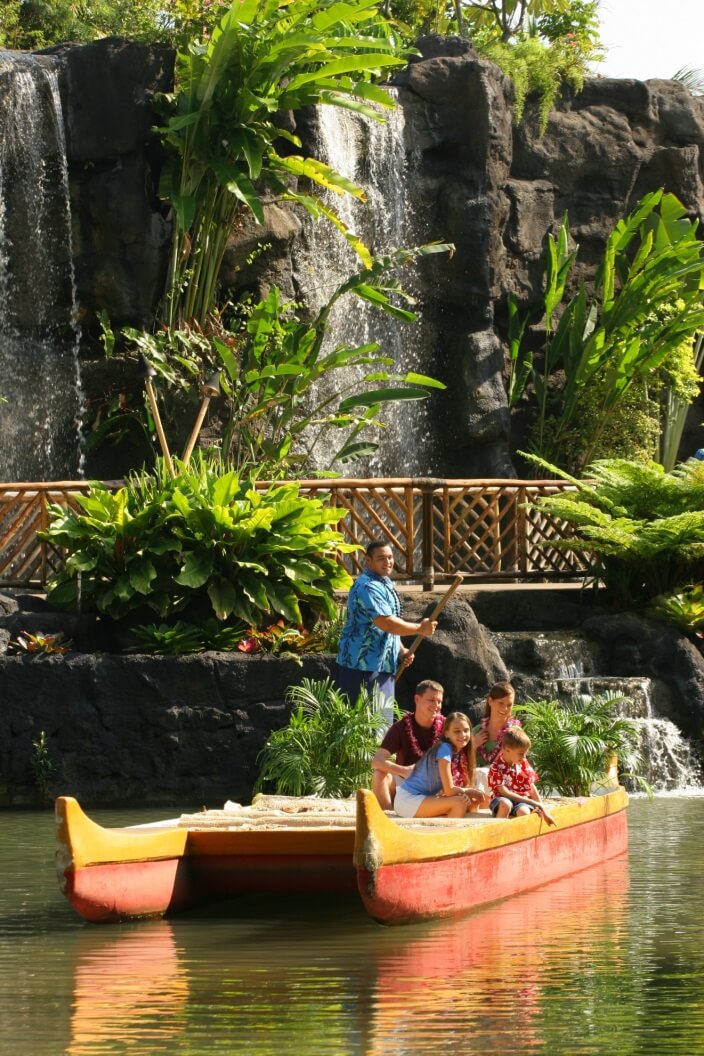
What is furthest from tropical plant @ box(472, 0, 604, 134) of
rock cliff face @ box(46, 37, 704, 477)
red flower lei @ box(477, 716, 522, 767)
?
red flower lei @ box(477, 716, 522, 767)

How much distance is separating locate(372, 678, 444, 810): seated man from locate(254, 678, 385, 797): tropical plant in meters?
1.67

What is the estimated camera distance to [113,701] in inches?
543

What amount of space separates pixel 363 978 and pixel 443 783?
2.34 meters

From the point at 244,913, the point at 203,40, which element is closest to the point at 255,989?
the point at 244,913

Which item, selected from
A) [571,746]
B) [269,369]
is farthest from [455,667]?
[269,369]

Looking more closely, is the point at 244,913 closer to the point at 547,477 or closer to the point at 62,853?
the point at 62,853

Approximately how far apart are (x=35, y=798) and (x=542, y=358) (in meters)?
13.3

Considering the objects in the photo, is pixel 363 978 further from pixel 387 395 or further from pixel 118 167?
pixel 118 167

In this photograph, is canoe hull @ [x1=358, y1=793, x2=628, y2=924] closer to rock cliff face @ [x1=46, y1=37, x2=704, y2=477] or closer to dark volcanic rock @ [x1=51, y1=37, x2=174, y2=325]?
dark volcanic rock @ [x1=51, y1=37, x2=174, y2=325]

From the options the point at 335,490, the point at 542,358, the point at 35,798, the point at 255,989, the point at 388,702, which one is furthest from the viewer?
the point at 542,358

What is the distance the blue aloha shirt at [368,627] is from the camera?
1119 cm

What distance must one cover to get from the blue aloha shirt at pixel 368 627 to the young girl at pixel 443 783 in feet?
5.85

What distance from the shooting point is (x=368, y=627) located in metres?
11.2

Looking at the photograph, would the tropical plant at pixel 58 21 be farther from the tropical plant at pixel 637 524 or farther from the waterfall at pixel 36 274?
the tropical plant at pixel 637 524
